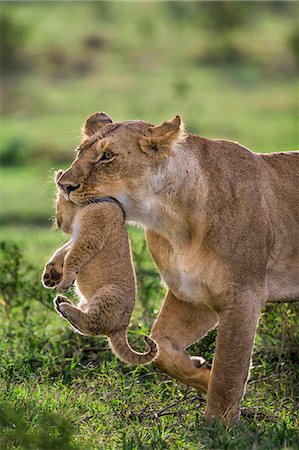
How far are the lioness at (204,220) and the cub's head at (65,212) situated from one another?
69mm

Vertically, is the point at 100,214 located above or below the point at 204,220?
above

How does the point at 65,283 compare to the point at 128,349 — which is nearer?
the point at 65,283

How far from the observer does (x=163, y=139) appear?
5.24 meters

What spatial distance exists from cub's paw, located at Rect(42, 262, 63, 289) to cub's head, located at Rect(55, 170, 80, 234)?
190 millimetres

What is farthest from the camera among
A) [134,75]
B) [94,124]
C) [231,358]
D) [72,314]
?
[134,75]

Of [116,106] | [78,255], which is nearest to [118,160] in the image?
[78,255]

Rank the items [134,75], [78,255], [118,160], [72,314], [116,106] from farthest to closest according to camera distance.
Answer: [134,75] < [116,106] < [118,160] < [78,255] < [72,314]

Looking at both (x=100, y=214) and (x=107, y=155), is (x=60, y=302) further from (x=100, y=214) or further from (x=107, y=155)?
(x=107, y=155)

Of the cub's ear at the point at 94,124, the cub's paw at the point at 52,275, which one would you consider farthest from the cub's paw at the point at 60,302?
the cub's ear at the point at 94,124

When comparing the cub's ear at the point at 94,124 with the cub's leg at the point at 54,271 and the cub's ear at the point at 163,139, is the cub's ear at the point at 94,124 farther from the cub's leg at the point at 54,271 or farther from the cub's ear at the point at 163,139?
the cub's leg at the point at 54,271

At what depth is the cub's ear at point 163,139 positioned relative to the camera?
17.2 feet

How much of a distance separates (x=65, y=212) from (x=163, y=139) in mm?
563

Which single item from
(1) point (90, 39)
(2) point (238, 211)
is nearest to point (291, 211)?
(2) point (238, 211)

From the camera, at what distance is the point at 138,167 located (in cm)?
521
